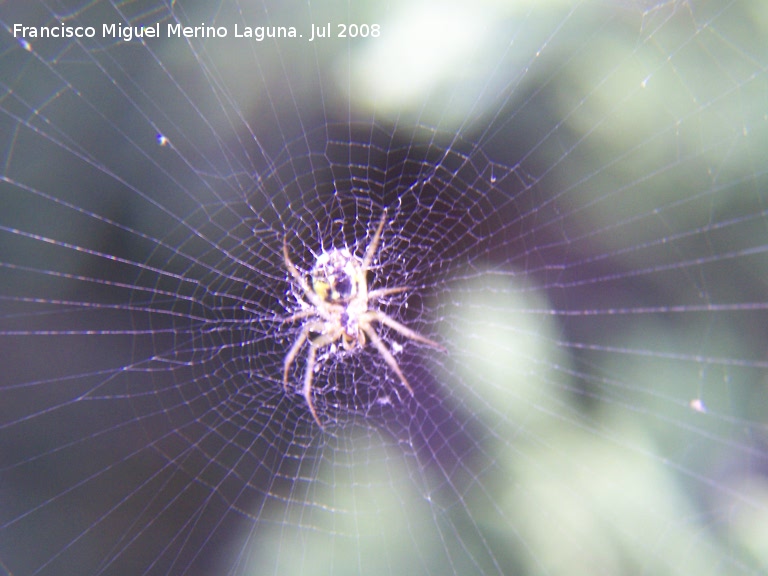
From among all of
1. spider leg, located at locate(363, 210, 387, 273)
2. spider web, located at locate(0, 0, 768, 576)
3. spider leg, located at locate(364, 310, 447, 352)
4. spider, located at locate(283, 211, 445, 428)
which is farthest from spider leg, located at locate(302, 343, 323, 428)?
spider leg, located at locate(363, 210, 387, 273)

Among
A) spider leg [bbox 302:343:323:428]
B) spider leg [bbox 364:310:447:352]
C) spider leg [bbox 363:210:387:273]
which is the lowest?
spider leg [bbox 302:343:323:428]

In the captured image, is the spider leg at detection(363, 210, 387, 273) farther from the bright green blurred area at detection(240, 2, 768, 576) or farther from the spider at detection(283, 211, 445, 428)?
the bright green blurred area at detection(240, 2, 768, 576)

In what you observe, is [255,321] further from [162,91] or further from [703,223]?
[703,223]

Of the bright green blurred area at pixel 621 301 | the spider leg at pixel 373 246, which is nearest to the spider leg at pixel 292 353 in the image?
the spider leg at pixel 373 246

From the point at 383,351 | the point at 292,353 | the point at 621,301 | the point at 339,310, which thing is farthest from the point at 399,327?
the point at 621,301

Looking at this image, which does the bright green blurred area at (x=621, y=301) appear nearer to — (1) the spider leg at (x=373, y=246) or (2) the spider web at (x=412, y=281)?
(2) the spider web at (x=412, y=281)

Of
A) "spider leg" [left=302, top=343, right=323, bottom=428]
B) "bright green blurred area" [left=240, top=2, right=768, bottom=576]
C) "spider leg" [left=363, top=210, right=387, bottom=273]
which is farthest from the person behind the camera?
"spider leg" [left=302, top=343, right=323, bottom=428]

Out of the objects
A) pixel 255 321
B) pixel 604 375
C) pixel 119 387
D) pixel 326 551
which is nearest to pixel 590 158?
pixel 604 375
